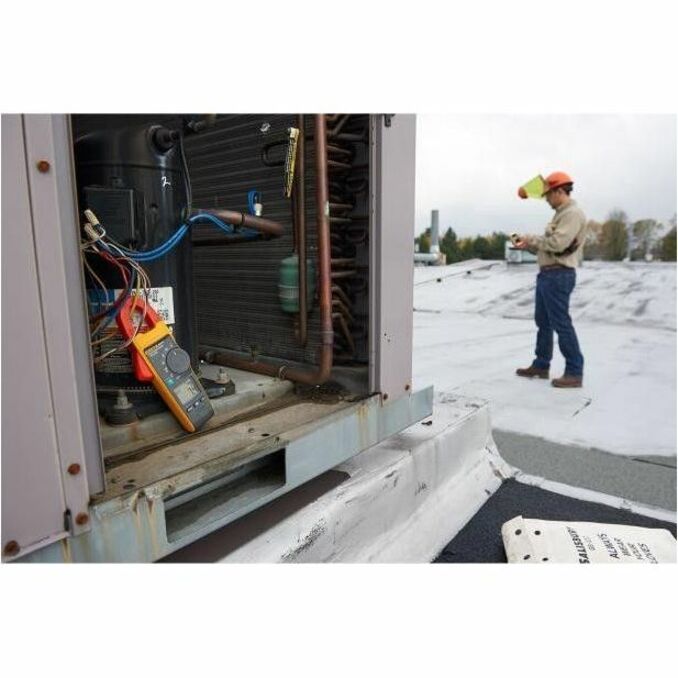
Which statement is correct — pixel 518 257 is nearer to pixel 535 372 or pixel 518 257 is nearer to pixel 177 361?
pixel 535 372

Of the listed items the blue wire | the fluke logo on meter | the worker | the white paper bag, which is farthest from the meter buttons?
the worker

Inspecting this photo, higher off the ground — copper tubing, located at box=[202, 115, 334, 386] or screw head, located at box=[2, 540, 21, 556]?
copper tubing, located at box=[202, 115, 334, 386]

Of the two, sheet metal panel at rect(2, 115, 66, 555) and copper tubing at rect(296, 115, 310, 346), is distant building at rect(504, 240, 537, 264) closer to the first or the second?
copper tubing at rect(296, 115, 310, 346)

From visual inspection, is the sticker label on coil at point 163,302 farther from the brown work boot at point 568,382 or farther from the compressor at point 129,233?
the brown work boot at point 568,382

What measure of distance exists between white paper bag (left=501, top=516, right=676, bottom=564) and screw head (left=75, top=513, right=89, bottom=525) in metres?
1.36

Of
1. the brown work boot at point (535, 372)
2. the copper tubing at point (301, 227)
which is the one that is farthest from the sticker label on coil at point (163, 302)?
the brown work boot at point (535, 372)

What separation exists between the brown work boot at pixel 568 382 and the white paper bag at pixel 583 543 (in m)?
2.15

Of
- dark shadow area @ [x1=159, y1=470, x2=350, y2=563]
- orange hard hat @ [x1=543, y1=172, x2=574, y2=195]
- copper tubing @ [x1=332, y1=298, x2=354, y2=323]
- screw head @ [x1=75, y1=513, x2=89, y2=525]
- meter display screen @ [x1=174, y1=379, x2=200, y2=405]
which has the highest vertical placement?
orange hard hat @ [x1=543, y1=172, x2=574, y2=195]

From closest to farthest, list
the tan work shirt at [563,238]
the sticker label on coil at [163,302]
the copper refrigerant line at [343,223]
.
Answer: the sticker label on coil at [163,302] → the copper refrigerant line at [343,223] → the tan work shirt at [563,238]

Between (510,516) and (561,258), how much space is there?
2.56 meters

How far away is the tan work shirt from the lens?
3.89 m

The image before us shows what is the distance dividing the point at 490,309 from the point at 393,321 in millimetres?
6659

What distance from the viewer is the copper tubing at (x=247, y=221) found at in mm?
1572

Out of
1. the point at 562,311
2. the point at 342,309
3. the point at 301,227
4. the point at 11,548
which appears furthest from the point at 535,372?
the point at 11,548
